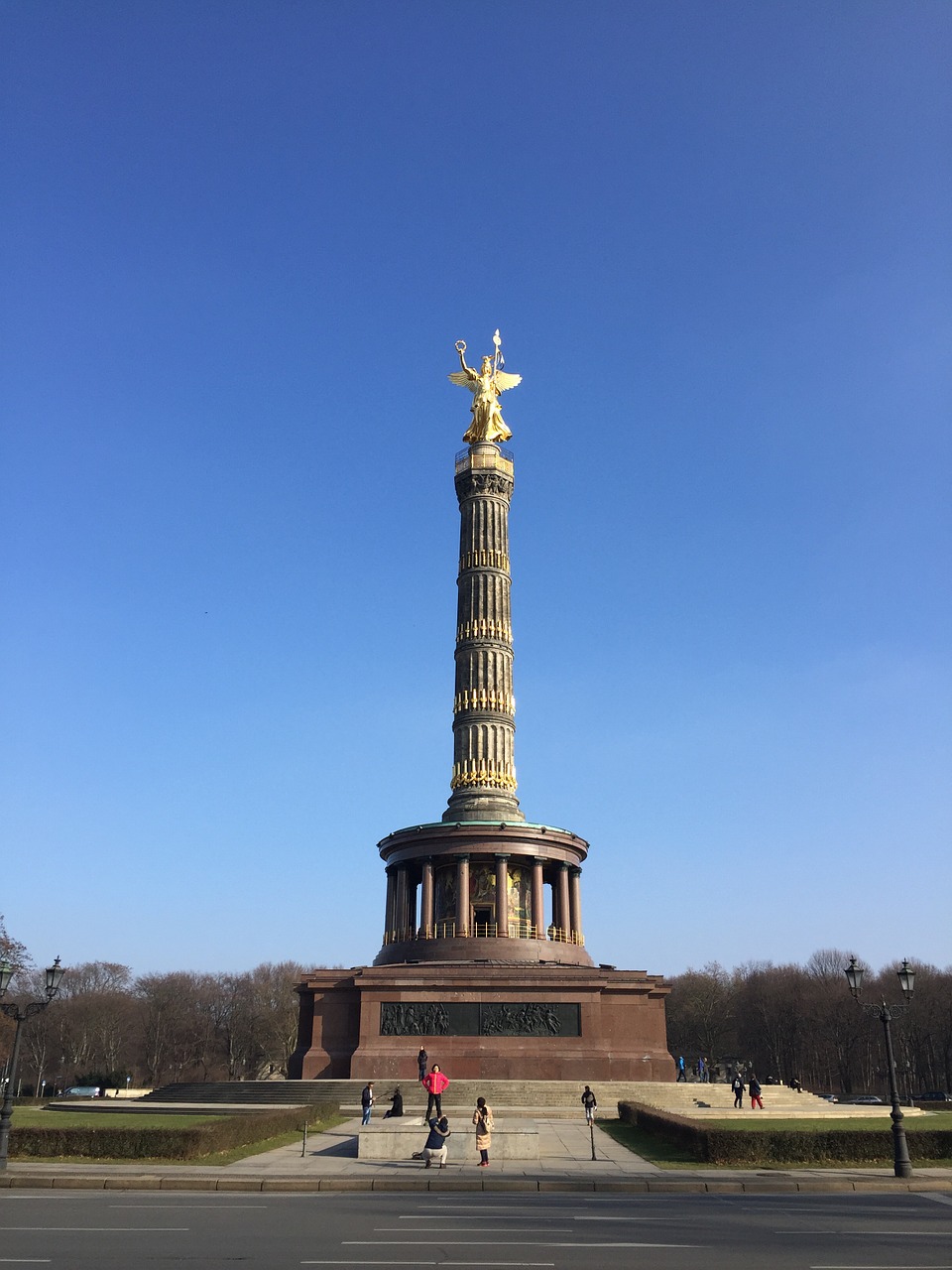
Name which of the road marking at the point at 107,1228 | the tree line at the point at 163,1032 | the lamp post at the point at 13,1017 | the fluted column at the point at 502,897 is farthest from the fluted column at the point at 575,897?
the tree line at the point at 163,1032

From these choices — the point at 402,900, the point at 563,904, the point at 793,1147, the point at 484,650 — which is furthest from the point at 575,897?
the point at 793,1147

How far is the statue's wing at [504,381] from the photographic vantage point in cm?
5212

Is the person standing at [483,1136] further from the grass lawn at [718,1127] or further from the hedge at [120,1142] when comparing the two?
the hedge at [120,1142]

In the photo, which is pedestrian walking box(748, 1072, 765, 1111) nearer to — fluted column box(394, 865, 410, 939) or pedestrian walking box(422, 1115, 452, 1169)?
fluted column box(394, 865, 410, 939)

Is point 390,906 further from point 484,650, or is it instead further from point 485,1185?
point 485,1185

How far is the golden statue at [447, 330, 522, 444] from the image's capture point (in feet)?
167

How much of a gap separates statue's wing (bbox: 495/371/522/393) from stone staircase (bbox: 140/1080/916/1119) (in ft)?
105

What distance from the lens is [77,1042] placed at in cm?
7956

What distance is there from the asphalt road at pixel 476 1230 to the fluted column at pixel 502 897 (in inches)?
955

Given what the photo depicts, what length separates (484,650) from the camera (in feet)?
152

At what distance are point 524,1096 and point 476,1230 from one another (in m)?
21.4

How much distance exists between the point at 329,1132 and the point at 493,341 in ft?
126

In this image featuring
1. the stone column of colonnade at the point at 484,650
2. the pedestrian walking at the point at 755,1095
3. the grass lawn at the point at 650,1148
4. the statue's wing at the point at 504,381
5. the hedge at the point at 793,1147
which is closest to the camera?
the hedge at the point at 793,1147

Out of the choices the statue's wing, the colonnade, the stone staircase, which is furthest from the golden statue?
the stone staircase
